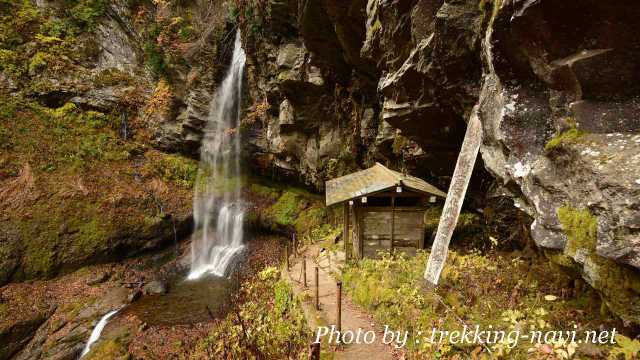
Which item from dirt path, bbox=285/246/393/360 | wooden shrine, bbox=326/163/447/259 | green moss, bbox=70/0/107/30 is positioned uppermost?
green moss, bbox=70/0/107/30

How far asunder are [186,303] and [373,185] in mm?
9513

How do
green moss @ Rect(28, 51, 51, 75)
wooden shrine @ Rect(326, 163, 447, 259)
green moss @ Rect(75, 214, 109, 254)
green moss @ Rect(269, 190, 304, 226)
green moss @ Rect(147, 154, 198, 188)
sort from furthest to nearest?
green moss @ Rect(147, 154, 198, 188) < green moss @ Rect(269, 190, 304, 226) < green moss @ Rect(28, 51, 51, 75) < green moss @ Rect(75, 214, 109, 254) < wooden shrine @ Rect(326, 163, 447, 259)

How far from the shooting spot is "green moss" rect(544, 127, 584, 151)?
413cm

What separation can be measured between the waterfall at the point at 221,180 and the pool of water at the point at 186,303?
2.75 meters

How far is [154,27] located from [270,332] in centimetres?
2136

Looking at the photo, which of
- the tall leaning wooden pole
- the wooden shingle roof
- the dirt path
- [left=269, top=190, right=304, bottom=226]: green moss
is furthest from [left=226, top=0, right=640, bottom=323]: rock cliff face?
[left=269, top=190, right=304, bottom=226]: green moss

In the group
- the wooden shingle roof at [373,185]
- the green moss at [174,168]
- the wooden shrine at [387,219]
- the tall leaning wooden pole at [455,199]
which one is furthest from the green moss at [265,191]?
the tall leaning wooden pole at [455,199]

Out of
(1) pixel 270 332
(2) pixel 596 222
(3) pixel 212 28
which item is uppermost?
(3) pixel 212 28

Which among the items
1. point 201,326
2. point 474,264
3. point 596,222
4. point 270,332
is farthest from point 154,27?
point 596,222

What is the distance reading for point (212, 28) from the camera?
19859mm

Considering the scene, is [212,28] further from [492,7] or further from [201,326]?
[492,7]

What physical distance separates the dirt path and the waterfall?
7.43m

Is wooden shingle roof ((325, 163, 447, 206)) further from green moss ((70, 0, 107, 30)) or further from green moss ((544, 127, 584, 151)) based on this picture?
green moss ((70, 0, 107, 30))

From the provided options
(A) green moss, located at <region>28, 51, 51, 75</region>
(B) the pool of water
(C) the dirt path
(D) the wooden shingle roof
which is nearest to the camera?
(C) the dirt path
